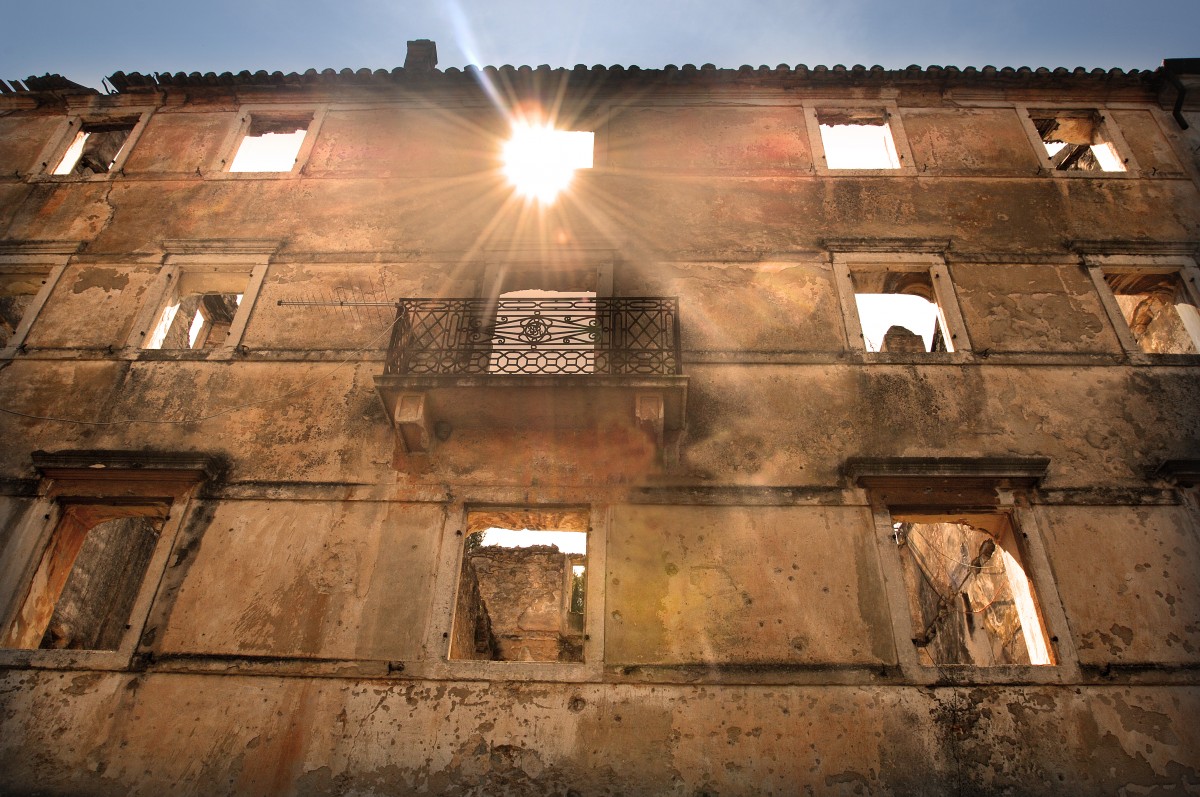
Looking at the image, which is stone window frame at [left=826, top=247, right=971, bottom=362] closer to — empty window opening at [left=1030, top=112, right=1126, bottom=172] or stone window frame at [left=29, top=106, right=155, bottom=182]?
empty window opening at [left=1030, top=112, right=1126, bottom=172]

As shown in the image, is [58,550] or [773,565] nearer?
[773,565]

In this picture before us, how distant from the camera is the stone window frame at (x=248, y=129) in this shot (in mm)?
11453

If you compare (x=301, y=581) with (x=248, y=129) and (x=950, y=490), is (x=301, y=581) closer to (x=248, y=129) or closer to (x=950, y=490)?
(x=950, y=490)

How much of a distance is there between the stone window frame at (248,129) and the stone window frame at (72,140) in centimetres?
151

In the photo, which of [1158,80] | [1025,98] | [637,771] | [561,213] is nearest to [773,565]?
[637,771]

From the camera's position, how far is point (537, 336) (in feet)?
29.2

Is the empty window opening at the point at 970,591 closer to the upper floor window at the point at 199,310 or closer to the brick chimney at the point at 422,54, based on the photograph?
the upper floor window at the point at 199,310

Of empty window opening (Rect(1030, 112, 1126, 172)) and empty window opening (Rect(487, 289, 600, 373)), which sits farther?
empty window opening (Rect(1030, 112, 1126, 172))

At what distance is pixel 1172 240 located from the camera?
1032 centimetres

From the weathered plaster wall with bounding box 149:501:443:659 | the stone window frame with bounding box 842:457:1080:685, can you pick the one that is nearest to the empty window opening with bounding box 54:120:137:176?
the weathered plaster wall with bounding box 149:501:443:659

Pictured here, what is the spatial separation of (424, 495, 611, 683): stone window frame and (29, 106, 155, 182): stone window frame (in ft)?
27.6

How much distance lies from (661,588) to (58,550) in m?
6.75

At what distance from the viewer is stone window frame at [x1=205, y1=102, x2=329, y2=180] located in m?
11.5

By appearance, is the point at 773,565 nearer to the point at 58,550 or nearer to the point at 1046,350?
the point at 1046,350
